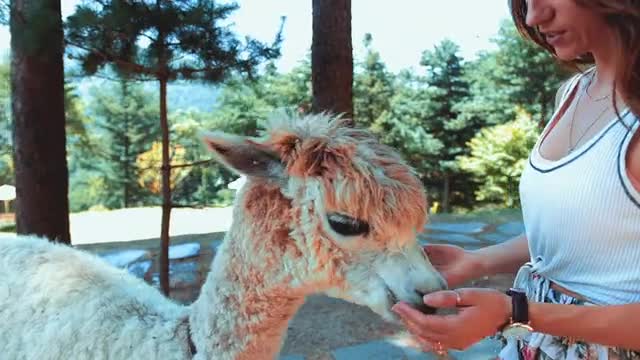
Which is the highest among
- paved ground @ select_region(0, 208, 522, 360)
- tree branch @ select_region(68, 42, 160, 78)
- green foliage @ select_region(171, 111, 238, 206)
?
tree branch @ select_region(68, 42, 160, 78)

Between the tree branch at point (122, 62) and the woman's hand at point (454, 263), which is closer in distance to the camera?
the woman's hand at point (454, 263)

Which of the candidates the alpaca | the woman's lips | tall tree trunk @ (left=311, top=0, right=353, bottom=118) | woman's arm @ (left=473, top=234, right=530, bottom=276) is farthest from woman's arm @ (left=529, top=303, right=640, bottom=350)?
tall tree trunk @ (left=311, top=0, right=353, bottom=118)

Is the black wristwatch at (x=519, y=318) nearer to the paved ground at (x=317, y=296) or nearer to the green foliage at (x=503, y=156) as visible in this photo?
the paved ground at (x=317, y=296)

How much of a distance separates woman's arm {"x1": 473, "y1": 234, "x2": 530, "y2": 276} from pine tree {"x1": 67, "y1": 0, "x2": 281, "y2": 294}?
2594 mm

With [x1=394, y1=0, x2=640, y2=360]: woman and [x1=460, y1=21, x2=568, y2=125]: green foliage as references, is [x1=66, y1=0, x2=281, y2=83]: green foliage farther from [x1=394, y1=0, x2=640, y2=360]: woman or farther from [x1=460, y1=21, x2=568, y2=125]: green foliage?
[x1=460, y1=21, x2=568, y2=125]: green foliage

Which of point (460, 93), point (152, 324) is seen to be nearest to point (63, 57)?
point (152, 324)

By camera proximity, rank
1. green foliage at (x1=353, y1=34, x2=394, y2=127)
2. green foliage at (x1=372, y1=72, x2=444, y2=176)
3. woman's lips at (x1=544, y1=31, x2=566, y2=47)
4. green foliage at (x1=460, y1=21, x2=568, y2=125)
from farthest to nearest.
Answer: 1. green foliage at (x1=353, y1=34, x2=394, y2=127)
2. green foliage at (x1=460, y1=21, x2=568, y2=125)
3. green foliage at (x1=372, y1=72, x2=444, y2=176)
4. woman's lips at (x1=544, y1=31, x2=566, y2=47)

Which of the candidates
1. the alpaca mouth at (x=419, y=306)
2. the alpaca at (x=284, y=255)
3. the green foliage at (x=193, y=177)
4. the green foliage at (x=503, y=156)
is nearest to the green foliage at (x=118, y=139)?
the green foliage at (x=193, y=177)

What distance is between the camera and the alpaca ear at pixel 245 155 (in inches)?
53.6

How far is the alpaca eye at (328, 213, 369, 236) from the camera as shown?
54.0 inches

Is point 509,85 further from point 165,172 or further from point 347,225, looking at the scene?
point 347,225

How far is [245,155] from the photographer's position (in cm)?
142

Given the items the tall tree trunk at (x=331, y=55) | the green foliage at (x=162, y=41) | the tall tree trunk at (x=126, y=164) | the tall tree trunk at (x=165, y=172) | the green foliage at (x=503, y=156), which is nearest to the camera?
the green foliage at (x=162, y=41)

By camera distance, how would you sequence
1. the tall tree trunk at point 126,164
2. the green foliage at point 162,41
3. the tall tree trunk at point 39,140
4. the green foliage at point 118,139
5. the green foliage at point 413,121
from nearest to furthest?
the green foliage at point 162,41 → the tall tree trunk at point 39,140 → the green foliage at point 413,121 → the tall tree trunk at point 126,164 → the green foliage at point 118,139
